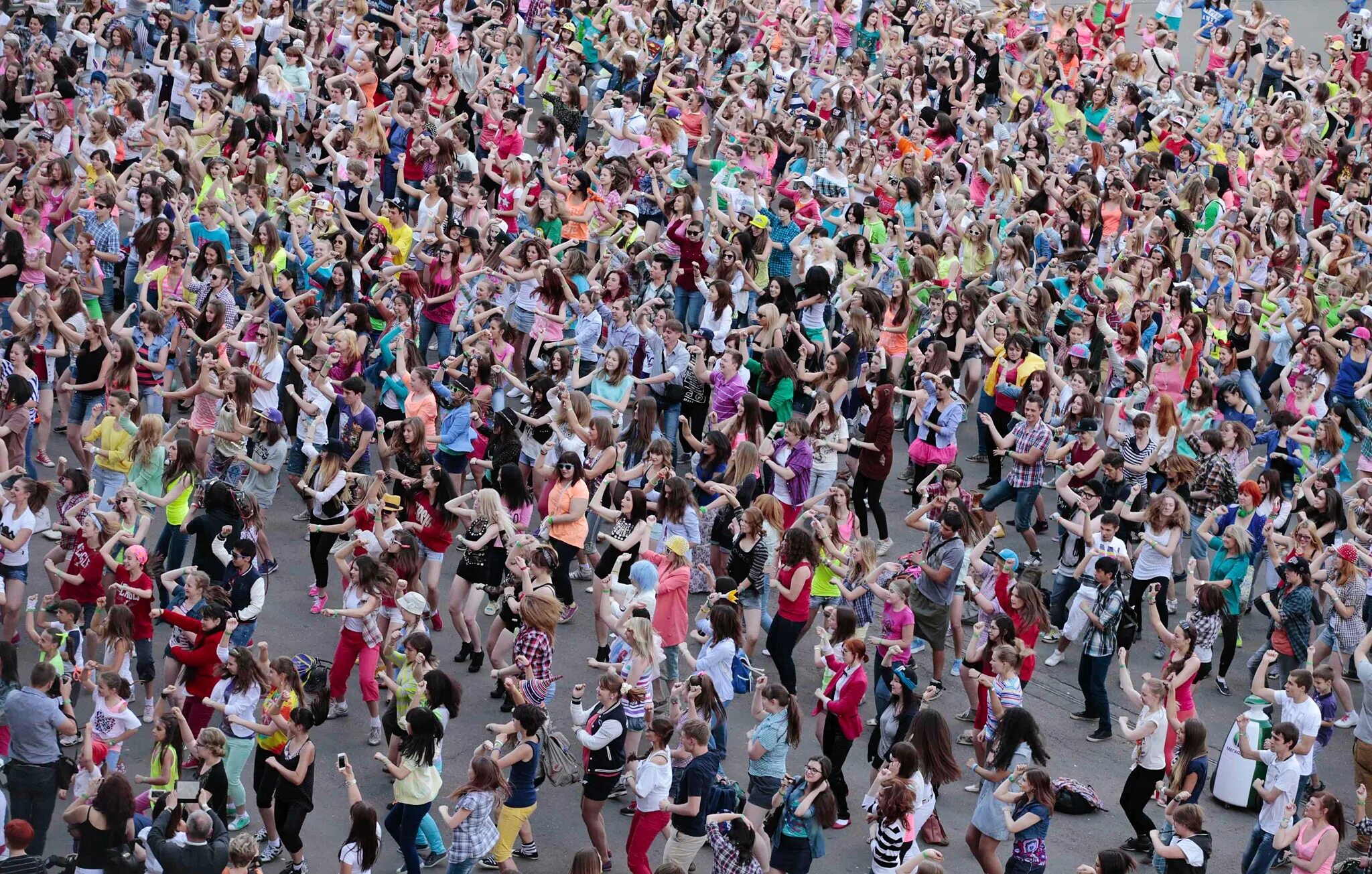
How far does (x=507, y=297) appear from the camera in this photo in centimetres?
1552

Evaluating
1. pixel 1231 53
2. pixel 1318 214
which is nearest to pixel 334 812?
pixel 1318 214

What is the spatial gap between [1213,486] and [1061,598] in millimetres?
1508

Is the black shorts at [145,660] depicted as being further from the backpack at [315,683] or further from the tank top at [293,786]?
the tank top at [293,786]

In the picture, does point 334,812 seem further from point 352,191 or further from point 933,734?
point 352,191

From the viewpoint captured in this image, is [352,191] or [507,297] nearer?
[507,297]

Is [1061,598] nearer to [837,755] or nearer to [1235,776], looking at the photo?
[1235,776]

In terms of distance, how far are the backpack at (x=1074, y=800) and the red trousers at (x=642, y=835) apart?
9.16ft

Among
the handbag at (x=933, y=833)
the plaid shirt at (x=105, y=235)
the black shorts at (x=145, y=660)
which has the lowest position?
the black shorts at (x=145, y=660)

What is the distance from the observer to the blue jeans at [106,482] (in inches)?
498

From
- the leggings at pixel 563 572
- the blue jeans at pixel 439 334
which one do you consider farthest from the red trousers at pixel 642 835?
the blue jeans at pixel 439 334

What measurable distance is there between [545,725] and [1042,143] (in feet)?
34.4

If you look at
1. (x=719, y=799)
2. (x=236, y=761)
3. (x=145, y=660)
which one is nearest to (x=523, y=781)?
(x=719, y=799)

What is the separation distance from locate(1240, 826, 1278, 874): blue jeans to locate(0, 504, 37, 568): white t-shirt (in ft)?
26.5

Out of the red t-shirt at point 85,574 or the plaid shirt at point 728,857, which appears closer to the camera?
the plaid shirt at point 728,857
